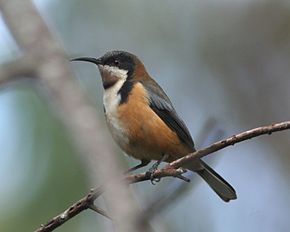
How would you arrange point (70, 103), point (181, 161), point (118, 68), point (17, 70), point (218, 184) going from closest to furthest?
1. point (70, 103)
2. point (17, 70)
3. point (181, 161)
4. point (218, 184)
5. point (118, 68)

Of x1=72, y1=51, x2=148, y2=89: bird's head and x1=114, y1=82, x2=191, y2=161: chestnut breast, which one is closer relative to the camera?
x1=114, y1=82, x2=191, y2=161: chestnut breast

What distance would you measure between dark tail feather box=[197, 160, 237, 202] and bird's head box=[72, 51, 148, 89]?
2.45 ft

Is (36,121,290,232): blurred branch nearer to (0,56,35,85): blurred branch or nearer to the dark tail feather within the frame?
(0,56,35,85): blurred branch

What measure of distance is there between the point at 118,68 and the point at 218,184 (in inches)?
41.3

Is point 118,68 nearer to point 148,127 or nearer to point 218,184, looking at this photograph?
point 148,127

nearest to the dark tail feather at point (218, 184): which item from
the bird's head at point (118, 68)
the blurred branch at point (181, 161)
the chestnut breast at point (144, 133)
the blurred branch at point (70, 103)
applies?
the chestnut breast at point (144, 133)

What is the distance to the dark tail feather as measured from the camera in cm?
405

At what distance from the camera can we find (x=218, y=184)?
4113 mm

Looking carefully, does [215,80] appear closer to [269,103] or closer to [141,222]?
[269,103]

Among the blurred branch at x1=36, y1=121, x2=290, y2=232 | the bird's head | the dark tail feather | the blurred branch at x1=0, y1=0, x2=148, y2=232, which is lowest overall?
the dark tail feather

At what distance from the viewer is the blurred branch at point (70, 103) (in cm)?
128

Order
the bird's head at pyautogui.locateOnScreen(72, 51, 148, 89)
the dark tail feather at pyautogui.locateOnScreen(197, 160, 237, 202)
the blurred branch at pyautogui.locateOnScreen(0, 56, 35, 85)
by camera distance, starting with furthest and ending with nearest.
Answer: the bird's head at pyautogui.locateOnScreen(72, 51, 148, 89) → the dark tail feather at pyautogui.locateOnScreen(197, 160, 237, 202) → the blurred branch at pyautogui.locateOnScreen(0, 56, 35, 85)

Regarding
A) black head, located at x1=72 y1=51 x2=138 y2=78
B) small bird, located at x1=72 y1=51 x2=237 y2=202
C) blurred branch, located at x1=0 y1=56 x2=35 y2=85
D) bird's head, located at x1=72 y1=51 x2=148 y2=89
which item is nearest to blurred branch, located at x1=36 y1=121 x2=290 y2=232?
blurred branch, located at x1=0 y1=56 x2=35 y2=85

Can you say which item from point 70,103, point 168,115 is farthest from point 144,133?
point 70,103
